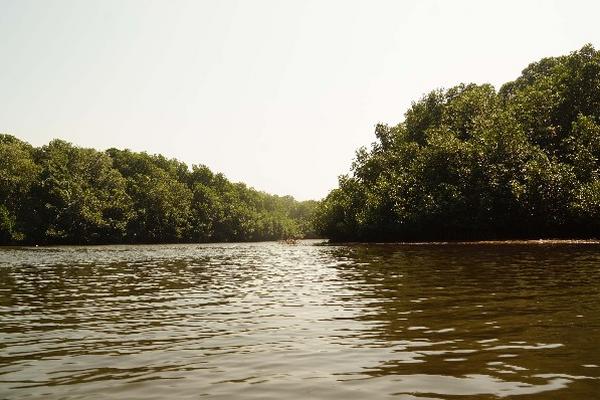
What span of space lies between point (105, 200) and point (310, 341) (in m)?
105

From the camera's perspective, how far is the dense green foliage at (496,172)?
59.8m

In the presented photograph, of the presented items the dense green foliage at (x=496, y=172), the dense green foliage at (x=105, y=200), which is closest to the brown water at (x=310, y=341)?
the dense green foliage at (x=496, y=172)

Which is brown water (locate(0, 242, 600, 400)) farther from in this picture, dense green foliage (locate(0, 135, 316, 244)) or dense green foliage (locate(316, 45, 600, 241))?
dense green foliage (locate(0, 135, 316, 244))

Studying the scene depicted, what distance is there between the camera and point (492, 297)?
16094 millimetres

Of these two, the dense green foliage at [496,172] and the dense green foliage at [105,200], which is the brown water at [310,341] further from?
the dense green foliage at [105,200]

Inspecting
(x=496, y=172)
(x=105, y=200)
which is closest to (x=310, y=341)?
(x=496, y=172)

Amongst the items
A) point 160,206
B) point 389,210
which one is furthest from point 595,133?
point 160,206

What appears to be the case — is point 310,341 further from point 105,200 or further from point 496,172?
point 105,200

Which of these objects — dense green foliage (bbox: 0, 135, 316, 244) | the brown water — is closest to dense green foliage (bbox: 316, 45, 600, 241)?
the brown water

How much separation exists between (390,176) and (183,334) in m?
72.7

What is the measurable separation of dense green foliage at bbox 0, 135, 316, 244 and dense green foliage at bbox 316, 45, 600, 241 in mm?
50694

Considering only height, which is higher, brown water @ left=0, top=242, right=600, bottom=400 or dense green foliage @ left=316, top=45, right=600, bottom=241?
dense green foliage @ left=316, top=45, right=600, bottom=241

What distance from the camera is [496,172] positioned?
208 ft

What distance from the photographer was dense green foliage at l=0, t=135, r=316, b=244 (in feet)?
315
